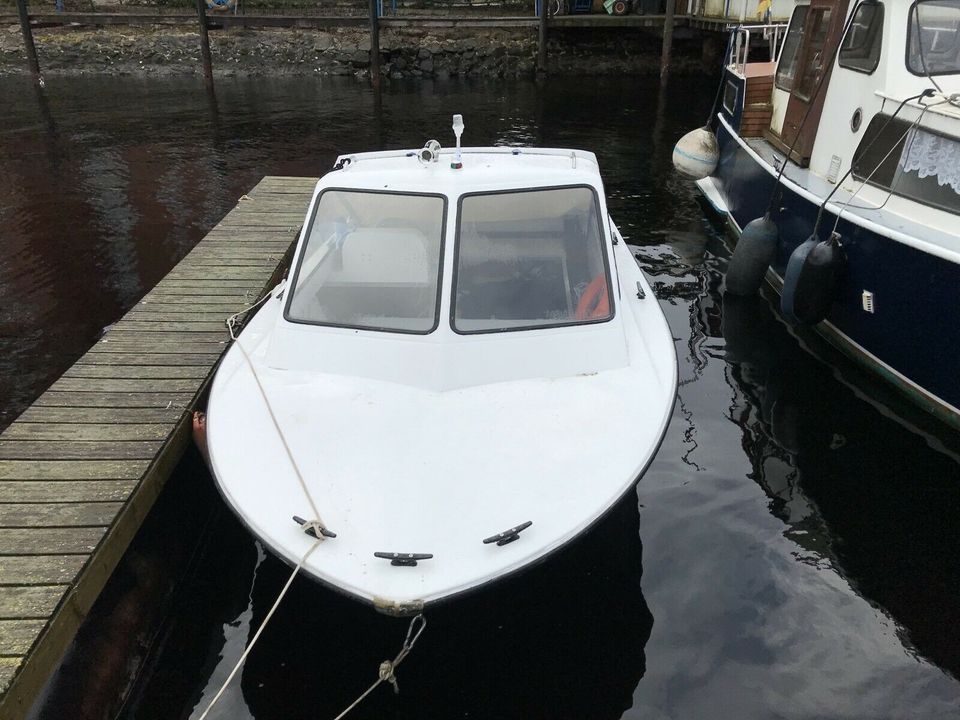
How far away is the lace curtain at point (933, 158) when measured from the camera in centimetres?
585

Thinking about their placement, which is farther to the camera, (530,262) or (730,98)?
(730,98)

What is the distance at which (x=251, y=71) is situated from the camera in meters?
23.2

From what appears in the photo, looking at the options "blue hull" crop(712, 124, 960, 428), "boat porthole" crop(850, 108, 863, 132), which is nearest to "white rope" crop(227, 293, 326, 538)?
"blue hull" crop(712, 124, 960, 428)

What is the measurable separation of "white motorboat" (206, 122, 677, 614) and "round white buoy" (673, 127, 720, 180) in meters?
6.23

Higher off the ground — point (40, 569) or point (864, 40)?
point (864, 40)

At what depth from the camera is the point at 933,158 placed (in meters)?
6.04

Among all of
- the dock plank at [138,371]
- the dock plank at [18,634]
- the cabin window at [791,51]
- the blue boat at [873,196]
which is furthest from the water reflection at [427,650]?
the cabin window at [791,51]

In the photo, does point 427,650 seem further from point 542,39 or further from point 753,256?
point 542,39

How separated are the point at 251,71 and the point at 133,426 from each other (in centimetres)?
2127

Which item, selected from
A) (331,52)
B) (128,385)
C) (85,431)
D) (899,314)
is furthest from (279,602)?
(331,52)

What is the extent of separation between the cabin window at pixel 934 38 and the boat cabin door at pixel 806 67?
1.01 meters

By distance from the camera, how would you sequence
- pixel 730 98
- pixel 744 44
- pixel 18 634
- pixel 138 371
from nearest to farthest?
pixel 18 634
pixel 138 371
pixel 730 98
pixel 744 44

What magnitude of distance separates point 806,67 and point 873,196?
105 inches

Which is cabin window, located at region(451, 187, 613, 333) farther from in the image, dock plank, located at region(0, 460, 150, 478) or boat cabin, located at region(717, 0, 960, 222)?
boat cabin, located at region(717, 0, 960, 222)
